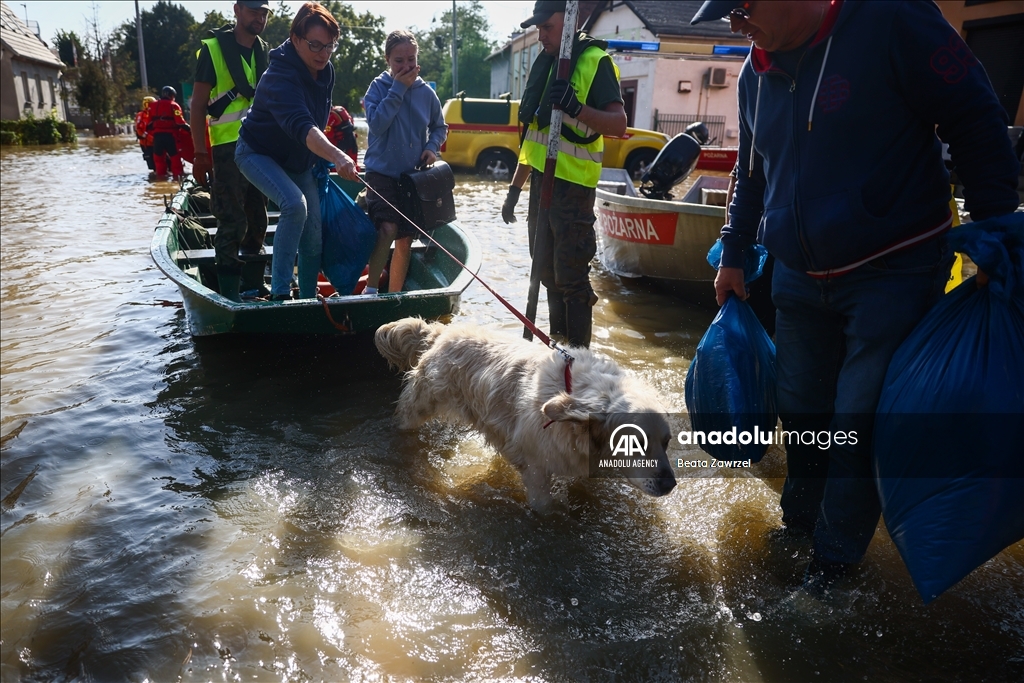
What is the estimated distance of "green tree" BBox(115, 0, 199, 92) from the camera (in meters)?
64.4

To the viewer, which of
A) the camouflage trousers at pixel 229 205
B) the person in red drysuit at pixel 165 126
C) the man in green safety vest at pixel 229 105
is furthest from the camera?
the person in red drysuit at pixel 165 126

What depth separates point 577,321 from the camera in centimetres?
520

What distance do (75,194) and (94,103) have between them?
1202 inches

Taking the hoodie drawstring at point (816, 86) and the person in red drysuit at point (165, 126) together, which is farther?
the person in red drysuit at point (165, 126)

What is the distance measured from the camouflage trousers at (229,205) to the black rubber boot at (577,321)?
326cm

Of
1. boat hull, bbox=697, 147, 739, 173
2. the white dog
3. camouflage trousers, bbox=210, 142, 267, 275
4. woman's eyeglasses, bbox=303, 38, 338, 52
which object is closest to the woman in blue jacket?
woman's eyeglasses, bbox=303, 38, 338, 52

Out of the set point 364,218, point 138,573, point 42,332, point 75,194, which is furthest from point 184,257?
point 75,194

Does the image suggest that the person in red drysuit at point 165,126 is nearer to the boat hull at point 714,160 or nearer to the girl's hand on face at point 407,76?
the boat hull at point 714,160

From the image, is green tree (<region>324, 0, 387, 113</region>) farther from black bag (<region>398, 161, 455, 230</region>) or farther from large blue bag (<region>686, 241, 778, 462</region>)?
large blue bag (<region>686, 241, 778, 462</region>)

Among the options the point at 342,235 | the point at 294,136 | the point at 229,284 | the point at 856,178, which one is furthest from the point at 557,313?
the point at 229,284

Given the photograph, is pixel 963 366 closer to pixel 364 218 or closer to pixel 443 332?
pixel 443 332

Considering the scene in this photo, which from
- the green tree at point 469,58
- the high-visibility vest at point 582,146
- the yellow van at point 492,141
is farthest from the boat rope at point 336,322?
the green tree at point 469,58

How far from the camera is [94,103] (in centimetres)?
4003

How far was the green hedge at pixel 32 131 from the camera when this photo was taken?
30.1m
